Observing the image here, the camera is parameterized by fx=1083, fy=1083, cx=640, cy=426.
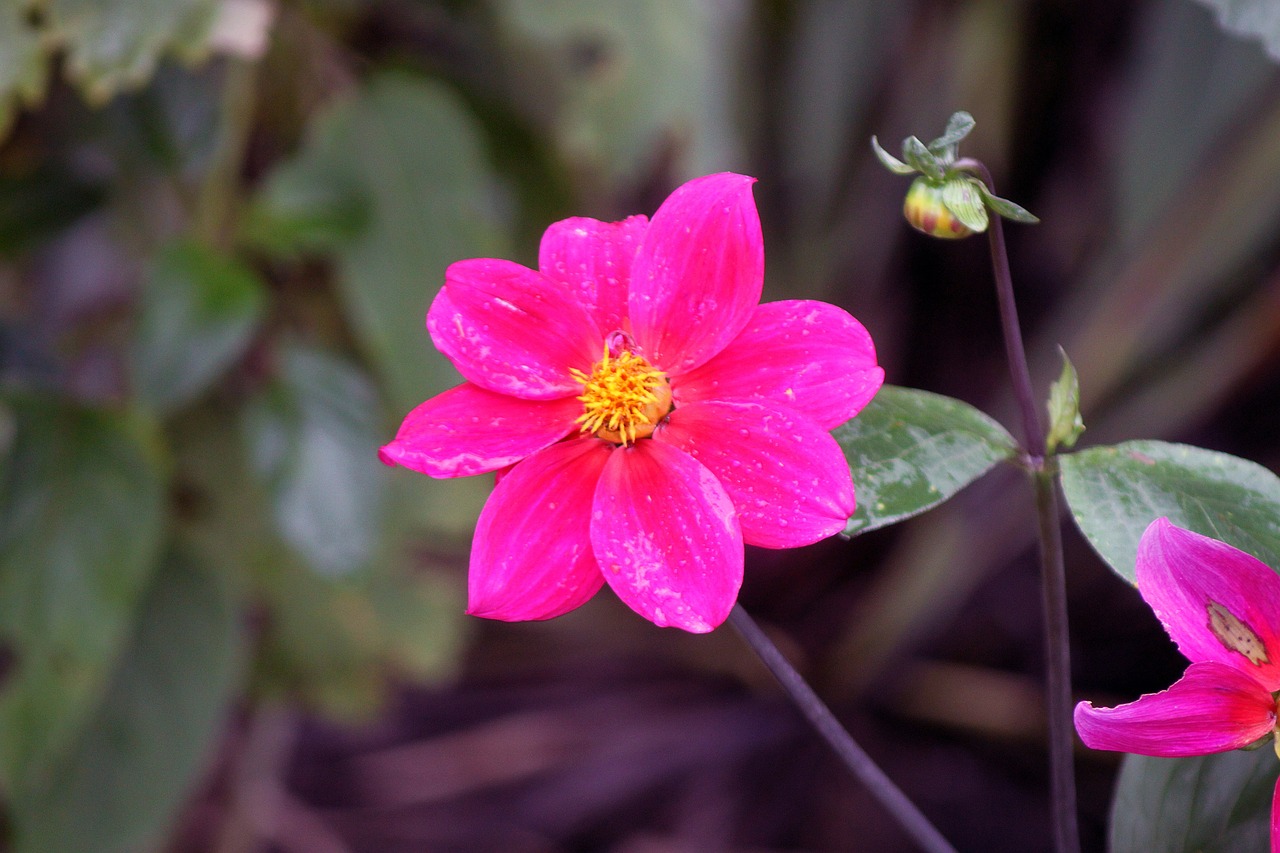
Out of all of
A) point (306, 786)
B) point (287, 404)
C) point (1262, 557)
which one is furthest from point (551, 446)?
point (306, 786)

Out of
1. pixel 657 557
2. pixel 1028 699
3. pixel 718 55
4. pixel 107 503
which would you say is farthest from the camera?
pixel 1028 699

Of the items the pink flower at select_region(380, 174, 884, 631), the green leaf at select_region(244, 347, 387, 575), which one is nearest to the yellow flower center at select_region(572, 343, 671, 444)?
the pink flower at select_region(380, 174, 884, 631)

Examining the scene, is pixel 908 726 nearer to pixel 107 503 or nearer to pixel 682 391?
pixel 107 503

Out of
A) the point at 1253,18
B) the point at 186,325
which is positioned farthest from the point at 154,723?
the point at 1253,18

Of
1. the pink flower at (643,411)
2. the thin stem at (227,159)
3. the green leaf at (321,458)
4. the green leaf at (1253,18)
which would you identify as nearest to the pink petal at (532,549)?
the pink flower at (643,411)

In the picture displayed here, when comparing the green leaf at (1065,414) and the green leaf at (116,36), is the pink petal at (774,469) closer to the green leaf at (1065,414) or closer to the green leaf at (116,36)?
the green leaf at (1065,414)

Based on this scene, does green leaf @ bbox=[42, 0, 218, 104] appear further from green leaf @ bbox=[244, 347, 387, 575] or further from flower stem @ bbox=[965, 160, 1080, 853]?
flower stem @ bbox=[965, 160, 1080, 853]
